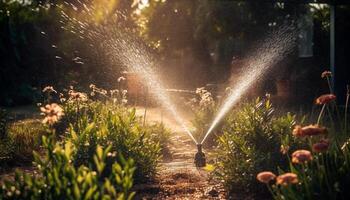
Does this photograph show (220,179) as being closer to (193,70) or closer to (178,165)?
(178,165)

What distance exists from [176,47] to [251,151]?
26615 mm

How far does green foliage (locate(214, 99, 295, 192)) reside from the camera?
536 cm

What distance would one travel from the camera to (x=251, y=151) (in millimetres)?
5465

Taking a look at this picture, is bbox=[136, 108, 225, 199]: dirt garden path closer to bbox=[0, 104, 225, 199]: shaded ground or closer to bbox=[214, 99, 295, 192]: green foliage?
bbox=[0, 104, 225, 199]: shaded ground

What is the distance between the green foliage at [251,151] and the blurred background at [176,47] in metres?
3.66

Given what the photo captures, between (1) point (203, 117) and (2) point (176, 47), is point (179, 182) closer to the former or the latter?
(1) point (203, 117)

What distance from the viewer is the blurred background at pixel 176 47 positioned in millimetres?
14016

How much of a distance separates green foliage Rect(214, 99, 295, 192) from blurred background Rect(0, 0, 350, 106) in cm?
366

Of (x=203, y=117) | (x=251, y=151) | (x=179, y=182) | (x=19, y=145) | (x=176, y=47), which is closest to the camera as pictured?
(x=251, y=151)

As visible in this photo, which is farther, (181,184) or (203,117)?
(203,117)

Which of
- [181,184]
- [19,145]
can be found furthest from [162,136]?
[181,184]

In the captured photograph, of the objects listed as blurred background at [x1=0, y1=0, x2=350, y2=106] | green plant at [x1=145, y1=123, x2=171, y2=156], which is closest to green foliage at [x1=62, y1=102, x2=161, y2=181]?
green plant at [x1=145, y1=123, x2=171, y2=156]

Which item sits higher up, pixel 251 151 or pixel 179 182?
pixel 251 151

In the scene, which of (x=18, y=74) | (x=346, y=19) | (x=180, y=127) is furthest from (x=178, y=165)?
(x=18, y=74)
